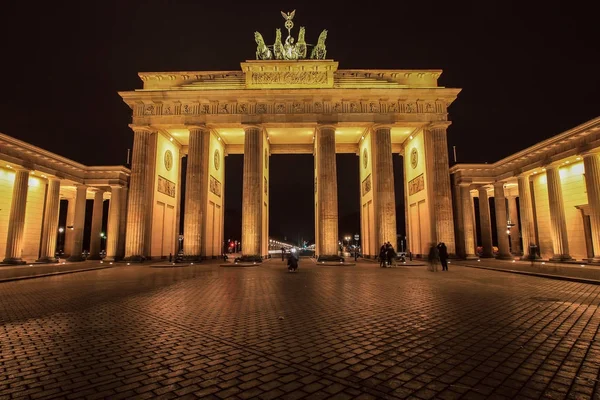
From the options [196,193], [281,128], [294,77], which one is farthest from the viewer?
[281,128]

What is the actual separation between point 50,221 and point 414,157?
1522 inches

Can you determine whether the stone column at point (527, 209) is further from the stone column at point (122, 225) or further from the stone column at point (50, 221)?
the stone column at point (50, 221)

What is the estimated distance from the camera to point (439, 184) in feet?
95.0

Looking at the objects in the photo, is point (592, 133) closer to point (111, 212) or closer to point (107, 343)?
point (107, 343)

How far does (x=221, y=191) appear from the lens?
3778cm

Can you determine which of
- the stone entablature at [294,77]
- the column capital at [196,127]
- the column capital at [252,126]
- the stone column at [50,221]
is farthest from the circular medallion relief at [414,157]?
the stone column at [50,221]

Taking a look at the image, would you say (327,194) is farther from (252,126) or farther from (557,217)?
(557,217)

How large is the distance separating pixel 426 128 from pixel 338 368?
3092 cm

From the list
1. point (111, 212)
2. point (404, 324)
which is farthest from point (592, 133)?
point (111, 212)

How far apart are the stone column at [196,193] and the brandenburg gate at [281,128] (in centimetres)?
10

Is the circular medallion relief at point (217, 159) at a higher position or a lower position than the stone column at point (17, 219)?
higher

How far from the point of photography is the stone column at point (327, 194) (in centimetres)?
2875

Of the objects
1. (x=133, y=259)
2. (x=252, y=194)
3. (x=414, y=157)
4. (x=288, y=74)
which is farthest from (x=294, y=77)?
(x=133, y=259)

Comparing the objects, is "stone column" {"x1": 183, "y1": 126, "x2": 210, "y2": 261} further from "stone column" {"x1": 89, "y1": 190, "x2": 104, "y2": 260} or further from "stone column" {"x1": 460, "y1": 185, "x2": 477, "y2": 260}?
"stone column" {"x1": 460, "y1": 185, "x2": 477, "y2": 260}
